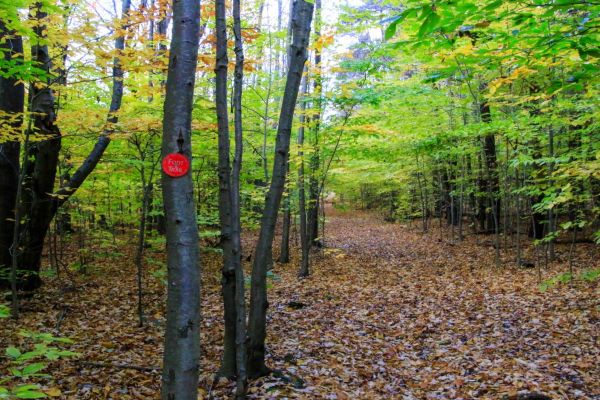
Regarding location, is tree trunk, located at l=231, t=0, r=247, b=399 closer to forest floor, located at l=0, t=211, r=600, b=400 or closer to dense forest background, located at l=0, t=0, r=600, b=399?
dense forest background, located at l=0, t=0, r=600, b=399

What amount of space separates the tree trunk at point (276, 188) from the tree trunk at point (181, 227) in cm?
206

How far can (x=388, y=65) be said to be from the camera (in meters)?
8.74

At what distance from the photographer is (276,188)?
4.48m

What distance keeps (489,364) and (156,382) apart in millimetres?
4061

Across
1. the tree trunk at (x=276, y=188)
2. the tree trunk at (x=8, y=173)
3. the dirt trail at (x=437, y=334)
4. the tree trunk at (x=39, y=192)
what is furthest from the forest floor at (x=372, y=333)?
the tree trunk at (x=8, y=173)

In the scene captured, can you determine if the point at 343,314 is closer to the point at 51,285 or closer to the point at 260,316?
the point at 260,316

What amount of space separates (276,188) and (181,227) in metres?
2.25

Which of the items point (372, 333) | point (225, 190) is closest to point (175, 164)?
point (225, 190)

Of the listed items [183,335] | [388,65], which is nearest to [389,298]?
[388,65]

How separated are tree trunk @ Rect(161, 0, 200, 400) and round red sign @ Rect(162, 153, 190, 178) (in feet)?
0.08

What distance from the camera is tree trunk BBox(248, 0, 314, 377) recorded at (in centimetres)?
A: 435

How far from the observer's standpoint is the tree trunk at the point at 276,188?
4348 millimetres

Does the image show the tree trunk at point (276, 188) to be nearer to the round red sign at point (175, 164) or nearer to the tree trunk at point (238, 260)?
the tree trunk at point (238, 260)

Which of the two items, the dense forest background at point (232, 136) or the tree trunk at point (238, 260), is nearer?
the dense forest background at point (232, 136)
